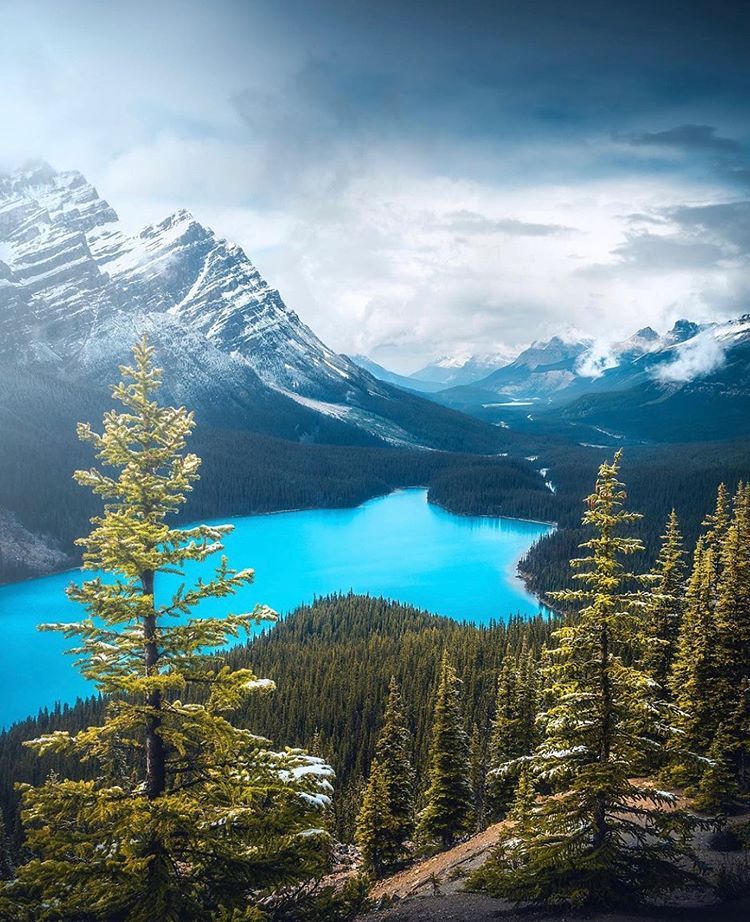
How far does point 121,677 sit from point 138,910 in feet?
13.7

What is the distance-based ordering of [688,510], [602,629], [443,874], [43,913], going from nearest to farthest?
[43,913]
[602,629]
[443,874]
[688,510]

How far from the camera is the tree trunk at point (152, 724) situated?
44.7 ft

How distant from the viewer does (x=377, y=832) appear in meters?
35.7

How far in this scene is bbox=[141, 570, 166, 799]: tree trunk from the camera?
13.6 m

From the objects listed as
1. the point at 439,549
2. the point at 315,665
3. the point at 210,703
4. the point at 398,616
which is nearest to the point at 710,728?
the point at 210,703

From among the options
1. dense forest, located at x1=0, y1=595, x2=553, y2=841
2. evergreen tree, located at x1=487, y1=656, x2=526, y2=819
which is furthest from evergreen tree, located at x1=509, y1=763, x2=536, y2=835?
dense forest, located at x1=0, y1=595, x2=553, y2=841

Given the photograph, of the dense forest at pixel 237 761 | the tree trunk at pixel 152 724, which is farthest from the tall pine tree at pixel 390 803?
the tree trunk at pixel 152 724

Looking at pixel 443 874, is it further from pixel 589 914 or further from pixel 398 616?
pixel 398 616

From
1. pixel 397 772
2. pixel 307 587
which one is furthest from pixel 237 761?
pixel 307 587

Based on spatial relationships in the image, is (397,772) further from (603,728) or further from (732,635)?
(603,728)

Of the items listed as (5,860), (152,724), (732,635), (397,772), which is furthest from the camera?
(5,860)

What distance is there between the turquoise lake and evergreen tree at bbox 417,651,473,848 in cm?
6440

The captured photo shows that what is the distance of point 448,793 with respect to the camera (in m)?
37.6

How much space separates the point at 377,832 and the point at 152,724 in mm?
26990
